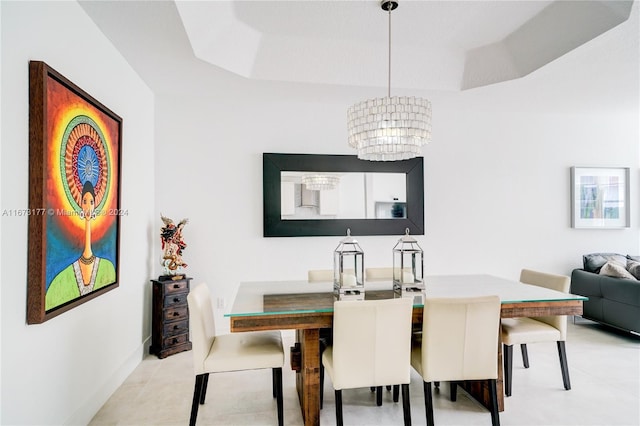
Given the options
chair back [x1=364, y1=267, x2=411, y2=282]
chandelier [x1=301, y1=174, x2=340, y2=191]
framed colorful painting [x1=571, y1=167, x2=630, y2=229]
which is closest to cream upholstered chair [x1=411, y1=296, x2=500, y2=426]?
chair back [x1=364, y1=267, x2=411, y2=282]

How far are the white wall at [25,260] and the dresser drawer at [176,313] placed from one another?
0.78ft

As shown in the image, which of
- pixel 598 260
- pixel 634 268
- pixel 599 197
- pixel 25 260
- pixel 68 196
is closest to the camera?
pixel 25 260

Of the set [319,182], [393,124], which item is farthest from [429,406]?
[319,182]

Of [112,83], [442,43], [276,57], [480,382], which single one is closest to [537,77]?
[442,43]

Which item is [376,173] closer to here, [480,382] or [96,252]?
[480,382]

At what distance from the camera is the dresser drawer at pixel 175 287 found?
134 inches

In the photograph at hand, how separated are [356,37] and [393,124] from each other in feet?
4.18

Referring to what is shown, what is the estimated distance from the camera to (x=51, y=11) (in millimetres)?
1923

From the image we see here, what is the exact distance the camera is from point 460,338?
7.04 feet

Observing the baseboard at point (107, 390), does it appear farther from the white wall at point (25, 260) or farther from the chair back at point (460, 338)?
the chair back at point (460, 338)

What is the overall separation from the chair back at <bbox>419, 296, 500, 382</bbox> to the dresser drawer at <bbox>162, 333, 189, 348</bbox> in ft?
7.82

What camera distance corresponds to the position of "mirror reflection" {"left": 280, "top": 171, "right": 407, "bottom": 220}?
4.06 m

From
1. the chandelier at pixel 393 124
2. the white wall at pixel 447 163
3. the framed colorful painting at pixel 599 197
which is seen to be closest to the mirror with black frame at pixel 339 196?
the white wall at pixel 447 163

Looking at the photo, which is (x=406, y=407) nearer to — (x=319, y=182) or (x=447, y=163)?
(x=319, y=182)
